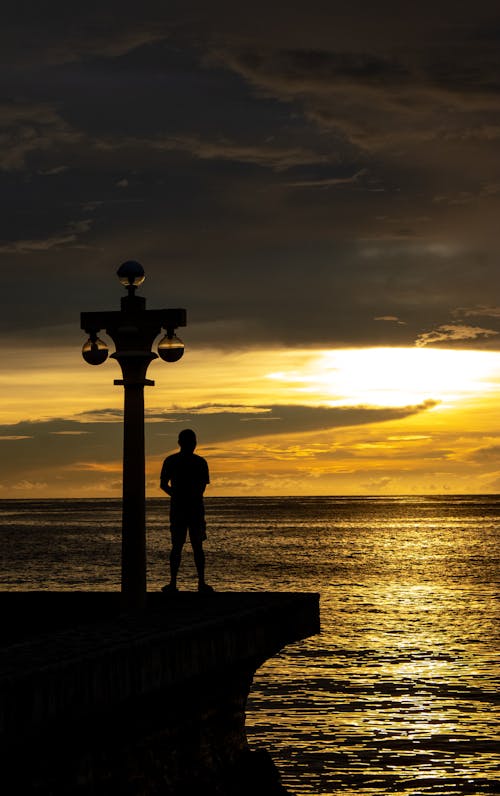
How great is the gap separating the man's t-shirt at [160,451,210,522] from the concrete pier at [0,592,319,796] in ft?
3.67

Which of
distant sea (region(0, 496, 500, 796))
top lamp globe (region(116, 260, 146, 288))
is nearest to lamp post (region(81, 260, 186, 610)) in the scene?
top lamp globe (region(116, 260, 146, 288))

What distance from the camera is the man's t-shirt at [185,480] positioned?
15398 millimetres

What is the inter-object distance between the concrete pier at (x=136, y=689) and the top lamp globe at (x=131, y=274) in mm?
3697

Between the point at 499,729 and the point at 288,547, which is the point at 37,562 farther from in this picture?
the point at 499,729

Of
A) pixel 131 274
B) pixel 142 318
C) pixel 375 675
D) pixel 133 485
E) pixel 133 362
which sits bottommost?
pixel 375 675

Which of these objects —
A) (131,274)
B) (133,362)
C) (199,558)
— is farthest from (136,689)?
(199,558)

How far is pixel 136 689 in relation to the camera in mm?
10383

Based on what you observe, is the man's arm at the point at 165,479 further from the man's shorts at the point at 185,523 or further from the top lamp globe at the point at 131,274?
the top lamp globe at the point at 131,274

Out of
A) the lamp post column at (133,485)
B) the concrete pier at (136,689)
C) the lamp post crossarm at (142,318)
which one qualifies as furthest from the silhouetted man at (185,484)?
the lamp post crossarm at (142,318)

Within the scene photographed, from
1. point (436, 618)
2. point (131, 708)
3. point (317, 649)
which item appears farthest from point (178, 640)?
point (436, 618)

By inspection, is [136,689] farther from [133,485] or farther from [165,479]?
[165,479]

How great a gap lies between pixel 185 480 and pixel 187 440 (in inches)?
19.9

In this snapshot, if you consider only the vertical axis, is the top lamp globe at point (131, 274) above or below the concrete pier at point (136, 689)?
above

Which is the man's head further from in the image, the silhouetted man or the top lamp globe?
the top lamp globe
